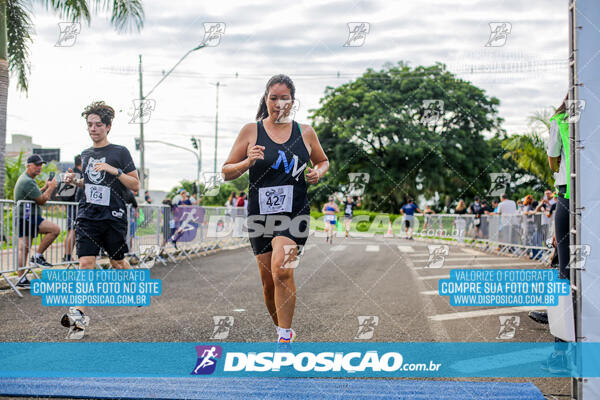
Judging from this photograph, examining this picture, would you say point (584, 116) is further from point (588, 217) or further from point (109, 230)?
point (109, 230)

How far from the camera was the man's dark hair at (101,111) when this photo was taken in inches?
182

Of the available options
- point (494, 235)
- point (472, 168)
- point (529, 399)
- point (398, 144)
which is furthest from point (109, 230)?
point (472, 168)

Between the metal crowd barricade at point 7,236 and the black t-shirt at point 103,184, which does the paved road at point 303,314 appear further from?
the black t-shirt at point 103,184

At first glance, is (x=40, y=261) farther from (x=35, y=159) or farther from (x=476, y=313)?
(x=476, y=313)

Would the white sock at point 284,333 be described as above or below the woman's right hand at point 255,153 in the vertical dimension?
below

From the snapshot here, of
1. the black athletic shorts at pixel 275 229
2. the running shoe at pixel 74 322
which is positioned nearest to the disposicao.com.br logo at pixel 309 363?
the black athletic shorts at pixel 275 229

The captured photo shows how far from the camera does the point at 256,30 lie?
14.1 feet

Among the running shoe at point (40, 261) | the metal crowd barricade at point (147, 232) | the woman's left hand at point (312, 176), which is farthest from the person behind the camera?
the metal crowd barricade at point (147, 232)

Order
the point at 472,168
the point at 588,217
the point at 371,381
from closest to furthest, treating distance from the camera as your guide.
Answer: the point at 588,217 < the point at 371,381 < the point at 472,168

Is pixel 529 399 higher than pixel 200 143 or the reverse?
the reverse

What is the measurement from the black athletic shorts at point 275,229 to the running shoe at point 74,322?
6.57 feet

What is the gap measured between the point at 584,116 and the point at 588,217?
556 mm

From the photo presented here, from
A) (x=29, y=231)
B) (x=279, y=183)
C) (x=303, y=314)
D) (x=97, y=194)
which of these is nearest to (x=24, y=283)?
(x=29, y=231)

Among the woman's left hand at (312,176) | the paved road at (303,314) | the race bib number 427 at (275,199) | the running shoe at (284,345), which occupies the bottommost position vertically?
the paved road at (303,314)
